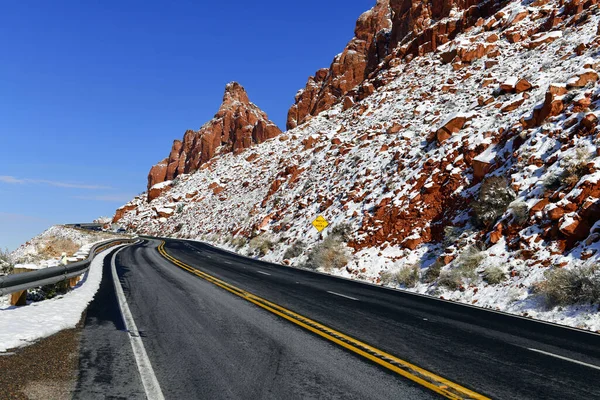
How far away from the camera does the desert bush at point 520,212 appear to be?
45.9ft

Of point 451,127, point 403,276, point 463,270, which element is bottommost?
point 403,276

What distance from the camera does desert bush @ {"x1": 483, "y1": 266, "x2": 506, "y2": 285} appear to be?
1239 cm

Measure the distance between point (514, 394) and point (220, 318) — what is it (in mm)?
5432

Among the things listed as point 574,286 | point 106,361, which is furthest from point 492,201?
point 106,361

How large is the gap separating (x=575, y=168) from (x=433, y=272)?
6124mm

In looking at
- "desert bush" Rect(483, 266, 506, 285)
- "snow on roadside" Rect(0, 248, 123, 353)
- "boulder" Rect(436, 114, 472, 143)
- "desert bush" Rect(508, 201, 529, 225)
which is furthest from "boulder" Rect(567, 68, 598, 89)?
"snow on roadside" Rect(0, 248, 123, 353)

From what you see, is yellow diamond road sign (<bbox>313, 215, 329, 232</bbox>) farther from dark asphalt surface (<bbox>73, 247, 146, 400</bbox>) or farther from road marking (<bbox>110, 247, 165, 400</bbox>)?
dark asphalt surface (<bbox>73, 247, 146, 400</bbox>)

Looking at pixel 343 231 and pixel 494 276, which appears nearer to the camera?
pixel 494 276

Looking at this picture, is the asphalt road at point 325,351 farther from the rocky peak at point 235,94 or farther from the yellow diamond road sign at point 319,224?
the rocky peak at point 235,94

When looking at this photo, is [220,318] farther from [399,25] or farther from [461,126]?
[399,25]

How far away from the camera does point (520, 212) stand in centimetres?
→ 1409

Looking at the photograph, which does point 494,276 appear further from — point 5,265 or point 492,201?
point 5,265

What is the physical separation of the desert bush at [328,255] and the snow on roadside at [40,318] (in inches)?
479

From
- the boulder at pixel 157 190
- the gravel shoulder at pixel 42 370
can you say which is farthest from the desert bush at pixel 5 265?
the boulder at pixel 157 190
